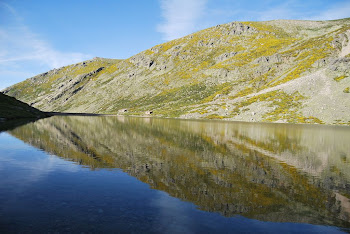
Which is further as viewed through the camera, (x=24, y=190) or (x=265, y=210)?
(x=24, y=190)

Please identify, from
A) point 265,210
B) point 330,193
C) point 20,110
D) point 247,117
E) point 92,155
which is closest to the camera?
point 265,210

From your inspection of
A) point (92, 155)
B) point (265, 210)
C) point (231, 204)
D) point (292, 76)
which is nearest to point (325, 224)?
point (265, 210)

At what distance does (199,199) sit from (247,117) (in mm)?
135112

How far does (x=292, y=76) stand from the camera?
18762 centimetres

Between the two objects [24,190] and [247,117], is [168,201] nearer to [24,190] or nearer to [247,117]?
[24,190]

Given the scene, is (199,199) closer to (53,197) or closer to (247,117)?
(53,197)

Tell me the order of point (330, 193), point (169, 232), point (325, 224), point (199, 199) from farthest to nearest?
1. point (330, 193)
2. point (199, 199)
3. point (325, 224)
4. point (169, 232)

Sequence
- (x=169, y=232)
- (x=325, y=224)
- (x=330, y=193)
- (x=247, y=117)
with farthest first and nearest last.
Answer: (x=247, y=117)
(x=330, y=193)
(x=325, y=224)
(x=169, y=232)

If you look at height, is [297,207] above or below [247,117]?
below

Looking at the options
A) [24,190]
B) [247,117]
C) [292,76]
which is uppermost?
[292,76]

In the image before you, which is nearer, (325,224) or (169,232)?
(169,232)

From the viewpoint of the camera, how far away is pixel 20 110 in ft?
397

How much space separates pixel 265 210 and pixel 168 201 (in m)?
7.34

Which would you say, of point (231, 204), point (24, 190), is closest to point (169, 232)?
point (231, 204)
